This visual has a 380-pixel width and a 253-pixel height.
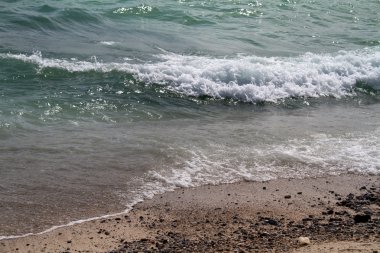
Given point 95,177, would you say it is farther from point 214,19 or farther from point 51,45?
point 214,19

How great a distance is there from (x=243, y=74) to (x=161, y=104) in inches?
114

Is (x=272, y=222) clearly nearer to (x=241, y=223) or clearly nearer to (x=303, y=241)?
(x=241, y=223)

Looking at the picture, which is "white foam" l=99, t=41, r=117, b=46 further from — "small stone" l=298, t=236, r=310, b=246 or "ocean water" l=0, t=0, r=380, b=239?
"small stone" l=298, t=236, r=310, b=246

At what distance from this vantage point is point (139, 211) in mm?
6812

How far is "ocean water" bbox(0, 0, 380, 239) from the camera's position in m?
7.66

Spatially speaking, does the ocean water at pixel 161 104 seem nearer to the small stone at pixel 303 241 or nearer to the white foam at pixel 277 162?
the white foam at pixel 277 162

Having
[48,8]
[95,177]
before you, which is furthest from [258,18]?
[95,177]

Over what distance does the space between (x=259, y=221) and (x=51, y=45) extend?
1101 centimetres

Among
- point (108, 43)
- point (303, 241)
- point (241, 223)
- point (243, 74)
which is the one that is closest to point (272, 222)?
point (241, 223)

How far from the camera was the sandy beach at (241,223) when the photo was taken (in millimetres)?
5859

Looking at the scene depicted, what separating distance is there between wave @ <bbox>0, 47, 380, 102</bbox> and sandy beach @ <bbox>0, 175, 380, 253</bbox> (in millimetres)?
5153

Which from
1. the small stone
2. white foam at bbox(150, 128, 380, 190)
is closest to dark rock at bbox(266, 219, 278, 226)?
the small stone

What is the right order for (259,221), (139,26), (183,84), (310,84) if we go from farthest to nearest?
(139,26), (310,84), (183,84), (259,221)

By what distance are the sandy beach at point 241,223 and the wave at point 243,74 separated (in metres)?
5.15
